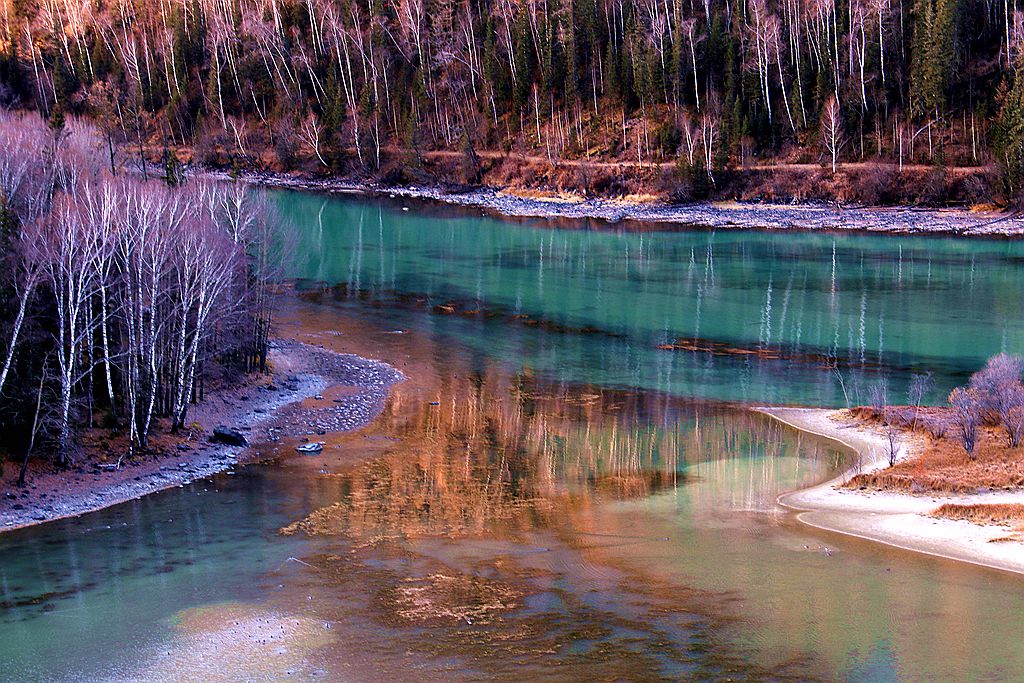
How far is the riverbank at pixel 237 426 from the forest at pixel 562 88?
43.5 metres

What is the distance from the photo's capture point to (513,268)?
6631 centimetres

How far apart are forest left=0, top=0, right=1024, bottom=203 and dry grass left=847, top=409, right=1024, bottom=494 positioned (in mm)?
52540

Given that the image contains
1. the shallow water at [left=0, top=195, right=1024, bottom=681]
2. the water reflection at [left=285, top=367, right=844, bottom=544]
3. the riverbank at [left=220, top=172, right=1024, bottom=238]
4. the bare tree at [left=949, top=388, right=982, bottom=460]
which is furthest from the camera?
the riverbank at [left=220, top=172, right=1024, bottom=238]

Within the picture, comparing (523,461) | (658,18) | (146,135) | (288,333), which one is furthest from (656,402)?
(146,135)

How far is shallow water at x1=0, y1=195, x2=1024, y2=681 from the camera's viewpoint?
2036cm

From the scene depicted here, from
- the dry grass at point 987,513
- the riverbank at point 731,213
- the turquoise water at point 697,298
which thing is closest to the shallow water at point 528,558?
the turquoise water at point 697,298

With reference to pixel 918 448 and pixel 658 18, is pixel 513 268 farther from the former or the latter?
pixel 658 18

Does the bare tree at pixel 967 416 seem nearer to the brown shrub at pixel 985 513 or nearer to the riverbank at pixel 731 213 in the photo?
the brown shrub at pixel 985 513

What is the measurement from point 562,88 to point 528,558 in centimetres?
8458

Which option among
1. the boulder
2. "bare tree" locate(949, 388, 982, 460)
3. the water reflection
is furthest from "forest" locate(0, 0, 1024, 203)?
the boulder

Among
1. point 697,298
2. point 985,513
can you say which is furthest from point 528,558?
point 697,298

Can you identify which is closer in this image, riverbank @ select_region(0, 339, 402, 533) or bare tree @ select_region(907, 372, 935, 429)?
riverbank @ select_region(0, 339, 402, 533)

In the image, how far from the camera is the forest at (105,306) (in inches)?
1125

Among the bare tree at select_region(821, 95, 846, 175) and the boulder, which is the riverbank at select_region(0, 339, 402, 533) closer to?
the boulder
